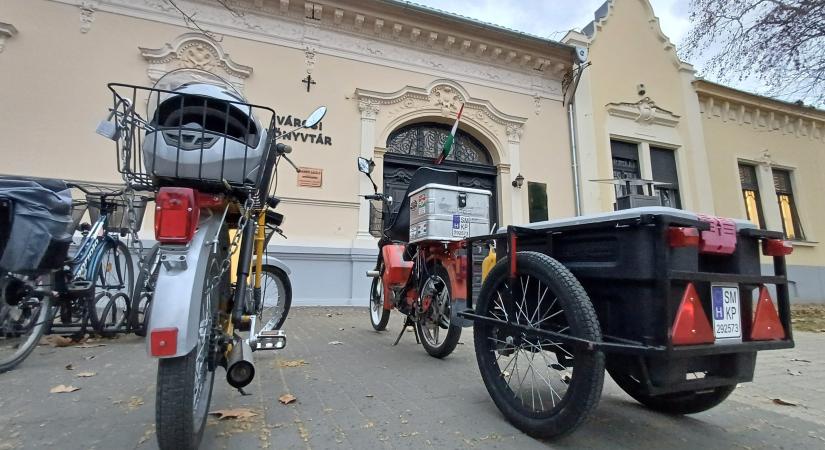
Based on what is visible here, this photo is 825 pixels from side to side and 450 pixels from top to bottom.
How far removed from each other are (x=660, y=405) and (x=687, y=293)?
→ 0.97 metres

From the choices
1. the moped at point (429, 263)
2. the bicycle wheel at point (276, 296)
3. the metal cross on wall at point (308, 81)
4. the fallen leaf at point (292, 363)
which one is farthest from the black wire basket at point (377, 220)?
the metal cross on wall at point (308, 81)

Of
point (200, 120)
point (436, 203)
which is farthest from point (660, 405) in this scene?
point (200, 120)

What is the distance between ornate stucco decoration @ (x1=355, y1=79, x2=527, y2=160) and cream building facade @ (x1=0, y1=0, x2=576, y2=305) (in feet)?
0.08

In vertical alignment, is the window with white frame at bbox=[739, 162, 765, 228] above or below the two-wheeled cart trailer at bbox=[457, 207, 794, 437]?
above

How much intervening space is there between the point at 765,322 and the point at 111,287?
14.8 ft

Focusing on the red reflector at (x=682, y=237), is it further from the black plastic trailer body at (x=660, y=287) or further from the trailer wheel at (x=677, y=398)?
the trailer wheel at (x=677, y=398)

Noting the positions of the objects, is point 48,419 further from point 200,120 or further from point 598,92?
point 598,92

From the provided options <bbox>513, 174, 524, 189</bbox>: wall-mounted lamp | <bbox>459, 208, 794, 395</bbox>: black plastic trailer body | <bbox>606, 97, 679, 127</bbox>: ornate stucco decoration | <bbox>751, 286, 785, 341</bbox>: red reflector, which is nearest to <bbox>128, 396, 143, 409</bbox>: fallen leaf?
<bbox>459, 208, 794, 395</bbox>: black plastic trailer body

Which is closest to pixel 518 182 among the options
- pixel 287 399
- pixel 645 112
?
pixel 645 112

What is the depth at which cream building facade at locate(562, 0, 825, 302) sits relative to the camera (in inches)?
402

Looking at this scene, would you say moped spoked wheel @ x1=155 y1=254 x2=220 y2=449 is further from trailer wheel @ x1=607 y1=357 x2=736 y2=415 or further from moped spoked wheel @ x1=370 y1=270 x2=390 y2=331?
moped spoked wheel @ x1=370 y1=270 x2=390 y2=331

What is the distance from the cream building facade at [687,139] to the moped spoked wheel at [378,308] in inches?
263

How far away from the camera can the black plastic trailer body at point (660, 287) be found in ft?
4.99

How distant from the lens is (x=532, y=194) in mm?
9141
